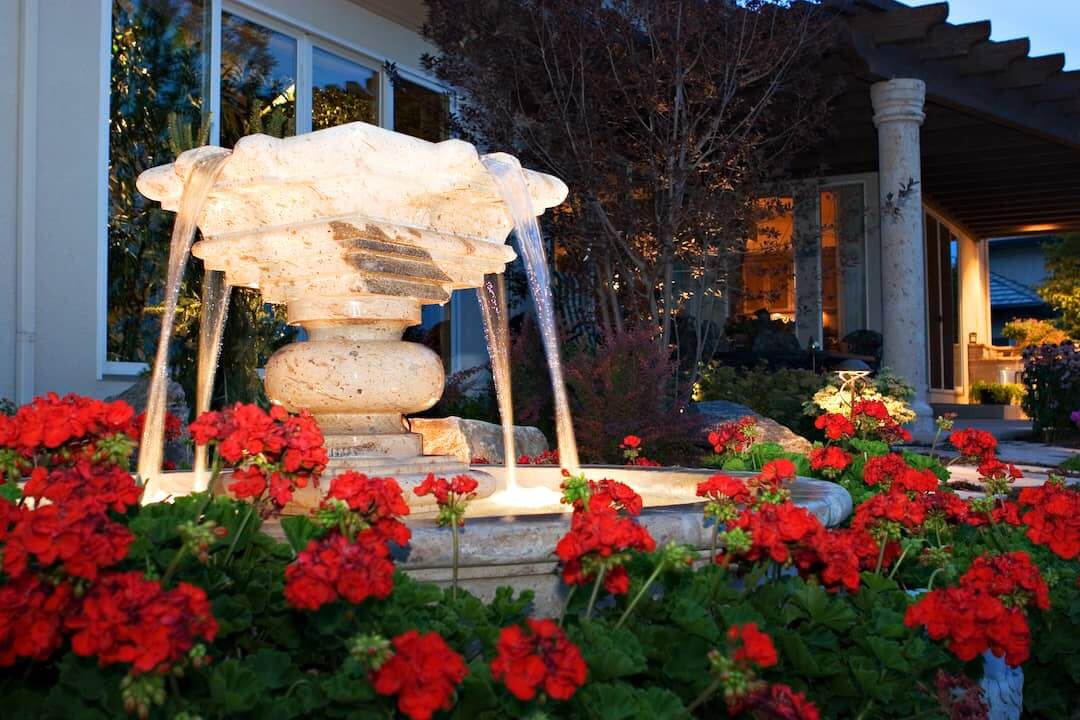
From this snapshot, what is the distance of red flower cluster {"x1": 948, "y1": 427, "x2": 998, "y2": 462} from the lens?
11.2ft

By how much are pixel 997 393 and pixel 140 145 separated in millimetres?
17462

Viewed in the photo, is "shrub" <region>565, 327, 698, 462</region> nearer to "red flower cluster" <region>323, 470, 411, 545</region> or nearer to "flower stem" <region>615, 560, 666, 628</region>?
"flower stem" <region>615, 560, 666, 628</region>

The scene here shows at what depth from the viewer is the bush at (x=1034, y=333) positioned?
20875 millimetres

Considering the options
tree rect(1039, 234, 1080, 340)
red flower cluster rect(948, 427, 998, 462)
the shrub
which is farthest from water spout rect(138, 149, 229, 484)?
tree rect(1039, 234, 1080, 340)

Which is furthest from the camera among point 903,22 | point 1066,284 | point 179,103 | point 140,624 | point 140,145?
point 1066,284

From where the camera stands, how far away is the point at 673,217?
8109mm

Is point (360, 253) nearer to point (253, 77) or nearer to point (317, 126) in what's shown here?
point (253, 77)

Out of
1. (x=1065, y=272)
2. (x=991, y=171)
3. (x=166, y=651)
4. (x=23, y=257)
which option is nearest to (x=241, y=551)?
(x=166, y=651)

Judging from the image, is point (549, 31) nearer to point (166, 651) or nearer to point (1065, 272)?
point (166, 651)

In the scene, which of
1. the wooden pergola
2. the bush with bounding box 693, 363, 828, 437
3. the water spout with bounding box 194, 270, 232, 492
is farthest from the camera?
the wooden pergola

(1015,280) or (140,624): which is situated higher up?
(1015,280)

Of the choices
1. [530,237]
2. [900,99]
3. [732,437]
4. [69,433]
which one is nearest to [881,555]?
[530,237]

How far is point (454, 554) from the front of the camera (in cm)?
220

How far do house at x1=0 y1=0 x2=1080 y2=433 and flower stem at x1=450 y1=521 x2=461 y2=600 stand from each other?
468 cm
